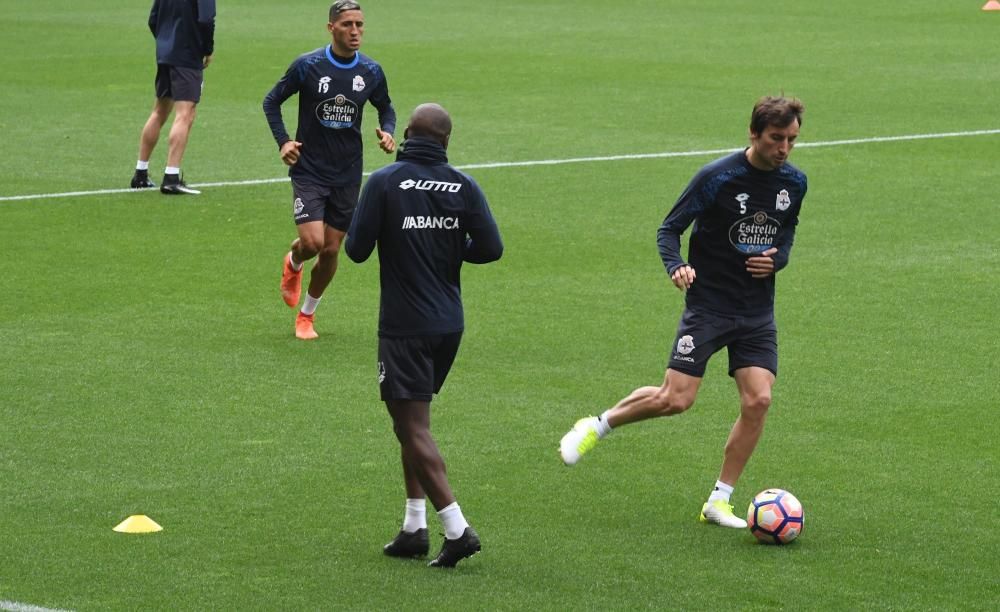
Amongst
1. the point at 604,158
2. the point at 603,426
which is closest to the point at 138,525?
the point at 603,426

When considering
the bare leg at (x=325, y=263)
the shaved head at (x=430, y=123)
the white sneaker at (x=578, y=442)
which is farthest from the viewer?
the bare leg at (x=325, y=263)

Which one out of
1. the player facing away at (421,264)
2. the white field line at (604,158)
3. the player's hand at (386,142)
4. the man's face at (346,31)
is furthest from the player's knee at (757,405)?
the white field line at (604,158)

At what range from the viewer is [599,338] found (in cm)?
1241

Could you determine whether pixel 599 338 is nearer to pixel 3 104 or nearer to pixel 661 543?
pixel 661 543

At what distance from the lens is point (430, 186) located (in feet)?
25.8

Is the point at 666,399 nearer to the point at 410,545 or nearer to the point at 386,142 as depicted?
the point at 410,545

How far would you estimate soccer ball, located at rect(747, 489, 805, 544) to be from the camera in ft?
27.0

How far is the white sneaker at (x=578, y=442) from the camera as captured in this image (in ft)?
29.0

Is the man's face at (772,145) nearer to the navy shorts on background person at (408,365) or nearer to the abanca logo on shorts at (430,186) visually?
the abanca logo on shorts at (430,186)

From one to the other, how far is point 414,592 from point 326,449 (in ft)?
7.65

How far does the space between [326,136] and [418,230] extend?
16.2 feet

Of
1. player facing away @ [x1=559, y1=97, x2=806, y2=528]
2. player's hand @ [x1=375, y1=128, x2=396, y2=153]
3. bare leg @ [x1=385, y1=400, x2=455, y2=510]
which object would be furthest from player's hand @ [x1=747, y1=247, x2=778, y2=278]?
player's hand @ [x1=375, y1=128, x2=396, y2=153]

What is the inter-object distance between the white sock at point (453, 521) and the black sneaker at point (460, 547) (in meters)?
0.02

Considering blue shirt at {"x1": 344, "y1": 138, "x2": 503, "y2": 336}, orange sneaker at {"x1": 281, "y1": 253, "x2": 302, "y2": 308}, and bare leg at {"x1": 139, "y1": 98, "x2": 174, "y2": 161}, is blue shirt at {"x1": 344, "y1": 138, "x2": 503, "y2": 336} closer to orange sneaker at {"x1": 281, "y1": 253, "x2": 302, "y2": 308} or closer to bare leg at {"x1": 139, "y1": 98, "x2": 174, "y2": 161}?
orange sneaker at {"x1": 281, "y1": 253, "x2": 302, "y2": 308}
